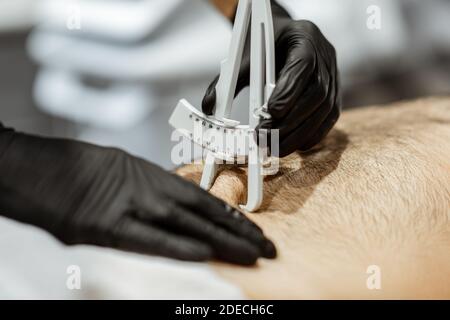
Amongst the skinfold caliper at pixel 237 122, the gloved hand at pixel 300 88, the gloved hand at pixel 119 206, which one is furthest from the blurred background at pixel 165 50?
the gloved hand at pixel 119 206

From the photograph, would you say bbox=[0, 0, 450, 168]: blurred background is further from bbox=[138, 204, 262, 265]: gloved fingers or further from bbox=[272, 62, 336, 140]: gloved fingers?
bbox=[138, 204, 262, 265]: gloved fingers

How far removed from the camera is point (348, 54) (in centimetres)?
221

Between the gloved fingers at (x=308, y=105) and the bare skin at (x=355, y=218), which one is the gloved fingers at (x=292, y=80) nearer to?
the gloved fingers at (x=308, y=105)

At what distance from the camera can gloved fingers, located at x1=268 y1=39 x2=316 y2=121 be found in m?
0.98

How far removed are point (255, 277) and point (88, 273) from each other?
23 centimetres

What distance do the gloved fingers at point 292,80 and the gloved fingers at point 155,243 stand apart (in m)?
0.26

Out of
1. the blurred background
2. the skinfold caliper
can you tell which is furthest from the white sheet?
the blurred background

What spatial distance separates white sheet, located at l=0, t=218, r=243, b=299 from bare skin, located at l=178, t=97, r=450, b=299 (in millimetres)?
42

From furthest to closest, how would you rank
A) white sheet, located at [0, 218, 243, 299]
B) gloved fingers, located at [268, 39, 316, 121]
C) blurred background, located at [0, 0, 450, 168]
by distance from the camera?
blurred background, located at [0, 0, 450, 168] → gloved fingers, located at [268, 39, 316, 121] → white sheet, located at [0, 218, 243, 299]

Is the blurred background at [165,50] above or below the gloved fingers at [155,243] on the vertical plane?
above

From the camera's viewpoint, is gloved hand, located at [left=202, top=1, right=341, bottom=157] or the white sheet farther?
gloved hand, located at [left=202, top=1, right=341, bottom=157]

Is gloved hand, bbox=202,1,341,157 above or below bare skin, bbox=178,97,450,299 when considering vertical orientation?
above

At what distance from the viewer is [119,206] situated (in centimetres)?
87

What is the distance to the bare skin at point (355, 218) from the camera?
35.4 inches
